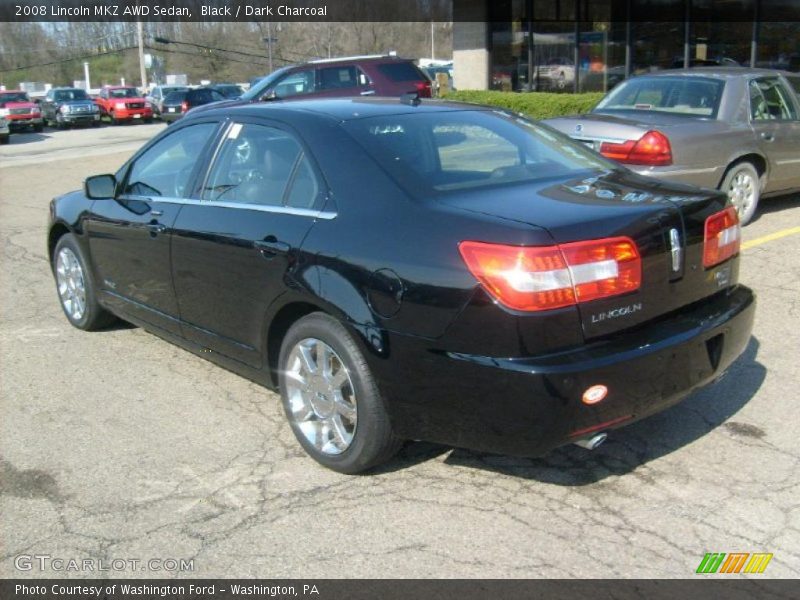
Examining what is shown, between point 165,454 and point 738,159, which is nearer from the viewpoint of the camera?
point 165,454

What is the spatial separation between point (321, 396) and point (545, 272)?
1.25m

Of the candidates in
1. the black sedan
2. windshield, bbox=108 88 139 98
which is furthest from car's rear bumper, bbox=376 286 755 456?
windshield, bbox=108 88 139 98

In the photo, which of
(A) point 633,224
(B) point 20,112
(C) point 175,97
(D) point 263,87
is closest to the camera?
(A) point 633,224

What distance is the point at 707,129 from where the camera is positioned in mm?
7801

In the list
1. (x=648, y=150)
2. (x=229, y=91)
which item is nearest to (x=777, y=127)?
(x=648, y=150)

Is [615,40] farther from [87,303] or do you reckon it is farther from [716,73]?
[87,303]

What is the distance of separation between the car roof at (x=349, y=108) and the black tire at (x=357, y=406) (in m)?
1.04

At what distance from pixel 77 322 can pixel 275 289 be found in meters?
2.80

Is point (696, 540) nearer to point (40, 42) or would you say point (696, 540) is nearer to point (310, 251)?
point (310, 251)

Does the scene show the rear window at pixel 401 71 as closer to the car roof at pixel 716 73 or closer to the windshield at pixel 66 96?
the car roof at pixel 716 73

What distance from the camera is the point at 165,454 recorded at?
3986 mm

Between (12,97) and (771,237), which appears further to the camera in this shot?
(12,97)

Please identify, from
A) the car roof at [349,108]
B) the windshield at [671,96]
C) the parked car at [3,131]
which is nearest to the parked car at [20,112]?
the parked car at [3,131]

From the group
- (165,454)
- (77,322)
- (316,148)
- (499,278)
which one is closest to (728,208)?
(499,278)
